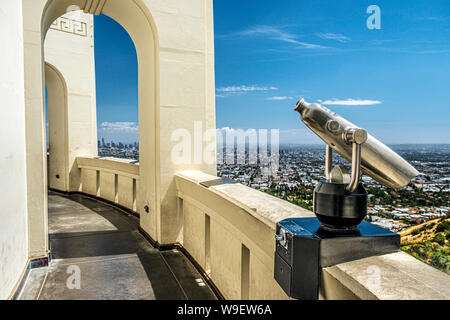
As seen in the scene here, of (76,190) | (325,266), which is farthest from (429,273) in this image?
(76,190)

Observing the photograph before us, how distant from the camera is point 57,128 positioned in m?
11.6

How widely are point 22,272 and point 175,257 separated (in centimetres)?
231

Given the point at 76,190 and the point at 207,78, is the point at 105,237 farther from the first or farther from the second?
the point at 76,190

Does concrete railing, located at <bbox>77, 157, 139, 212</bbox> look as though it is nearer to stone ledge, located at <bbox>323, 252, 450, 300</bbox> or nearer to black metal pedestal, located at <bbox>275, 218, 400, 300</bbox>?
black metal pedestal, located at <bbox>275, 218, 400, 300</bbox>

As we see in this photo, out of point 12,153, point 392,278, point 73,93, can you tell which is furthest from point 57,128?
point 392,278

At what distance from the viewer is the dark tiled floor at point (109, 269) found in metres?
4.23

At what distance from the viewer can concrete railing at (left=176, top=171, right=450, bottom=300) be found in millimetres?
1409

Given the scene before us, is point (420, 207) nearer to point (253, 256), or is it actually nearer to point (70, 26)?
point (253, 256)

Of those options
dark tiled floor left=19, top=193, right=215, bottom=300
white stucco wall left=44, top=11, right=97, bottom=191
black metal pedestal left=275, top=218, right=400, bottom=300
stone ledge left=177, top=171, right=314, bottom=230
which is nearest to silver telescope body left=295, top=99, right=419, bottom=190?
black metal pedestal left=275, top=218, right=400, bottom=300

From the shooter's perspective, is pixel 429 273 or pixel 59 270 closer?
pixel 429 273

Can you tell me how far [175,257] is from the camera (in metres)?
5.57

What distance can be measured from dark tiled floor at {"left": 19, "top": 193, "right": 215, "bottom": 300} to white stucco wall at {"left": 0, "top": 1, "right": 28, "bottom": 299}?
51 cm

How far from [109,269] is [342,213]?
14.3 feet

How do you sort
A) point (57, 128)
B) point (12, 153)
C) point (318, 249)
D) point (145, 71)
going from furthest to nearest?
point (57, 128)
point (145, 71)
point (12, 153)
point (318, 249)
